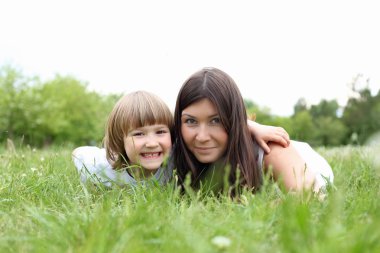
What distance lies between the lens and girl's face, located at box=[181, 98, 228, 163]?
3520 mm

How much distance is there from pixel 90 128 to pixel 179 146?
156 ft

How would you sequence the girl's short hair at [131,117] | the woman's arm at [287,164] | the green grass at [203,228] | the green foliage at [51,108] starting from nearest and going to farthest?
the green grass at [203,228] → the woman's arm at [287,164] → the girl's short hair at [131,117] → the green foliage at [51,108]

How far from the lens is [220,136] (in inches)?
141

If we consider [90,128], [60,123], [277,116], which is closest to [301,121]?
[277,116]

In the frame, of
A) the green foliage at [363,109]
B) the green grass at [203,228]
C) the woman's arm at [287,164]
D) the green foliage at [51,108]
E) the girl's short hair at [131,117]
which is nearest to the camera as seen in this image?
the green grass at [203,228]

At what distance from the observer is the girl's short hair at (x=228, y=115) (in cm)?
354

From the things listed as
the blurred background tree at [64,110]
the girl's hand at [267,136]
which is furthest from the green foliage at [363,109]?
the girl's hand at [267,136]

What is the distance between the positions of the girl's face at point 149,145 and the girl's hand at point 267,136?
0.71 meters

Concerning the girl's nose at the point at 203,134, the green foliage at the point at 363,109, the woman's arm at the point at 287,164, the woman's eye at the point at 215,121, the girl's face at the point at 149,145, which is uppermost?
the woman's eye at the point at 215,121

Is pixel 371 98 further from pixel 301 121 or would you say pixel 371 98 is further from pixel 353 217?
pixel 353 217

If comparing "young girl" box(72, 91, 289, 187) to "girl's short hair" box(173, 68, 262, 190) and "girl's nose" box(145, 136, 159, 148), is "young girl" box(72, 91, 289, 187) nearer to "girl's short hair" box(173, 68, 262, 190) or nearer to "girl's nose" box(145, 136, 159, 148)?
"girl's nose" box(145, 136, 159, 148)

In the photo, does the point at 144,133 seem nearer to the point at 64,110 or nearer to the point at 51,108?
the point at 51,108

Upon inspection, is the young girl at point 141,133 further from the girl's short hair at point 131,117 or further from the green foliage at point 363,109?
the green foliage at point 363,109

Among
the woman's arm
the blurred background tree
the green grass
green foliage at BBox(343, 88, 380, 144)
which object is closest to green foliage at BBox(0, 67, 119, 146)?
the blurred background tree
